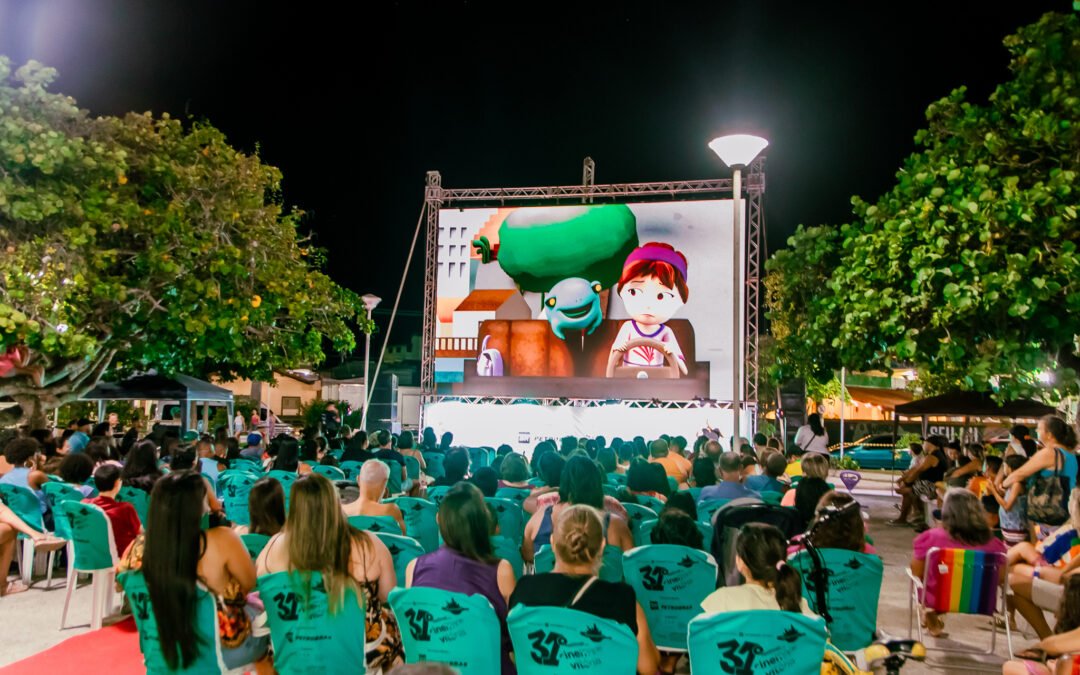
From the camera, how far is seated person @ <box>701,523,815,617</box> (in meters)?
3.08

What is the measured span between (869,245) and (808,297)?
301 centimetres

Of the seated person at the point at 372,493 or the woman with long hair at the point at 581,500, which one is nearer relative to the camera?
the woman with long hair at the point at 581,500

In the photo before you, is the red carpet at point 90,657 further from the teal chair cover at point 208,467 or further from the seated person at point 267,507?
the teal chair cover at point 208,467

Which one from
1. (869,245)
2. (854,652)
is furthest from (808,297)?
(854,652)

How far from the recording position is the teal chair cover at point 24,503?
6.79 m

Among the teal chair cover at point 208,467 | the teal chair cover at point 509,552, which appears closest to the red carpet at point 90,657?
the teal chair cover at point 509,552

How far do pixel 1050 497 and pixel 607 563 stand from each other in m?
4.45

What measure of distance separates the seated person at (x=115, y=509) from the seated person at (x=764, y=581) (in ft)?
15.7

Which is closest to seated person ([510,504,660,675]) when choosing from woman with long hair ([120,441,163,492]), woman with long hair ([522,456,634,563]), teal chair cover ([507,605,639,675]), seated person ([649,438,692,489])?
teal chair cover ([507,605,639,675])

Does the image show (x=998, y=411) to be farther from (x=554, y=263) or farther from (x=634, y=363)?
(x=554, y=263)

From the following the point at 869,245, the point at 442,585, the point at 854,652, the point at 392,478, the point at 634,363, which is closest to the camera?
the point at 442,585

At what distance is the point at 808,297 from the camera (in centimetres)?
1268

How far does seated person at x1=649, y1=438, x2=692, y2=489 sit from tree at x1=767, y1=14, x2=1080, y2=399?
2.77 metres

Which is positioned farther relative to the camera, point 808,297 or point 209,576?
point 808,297
